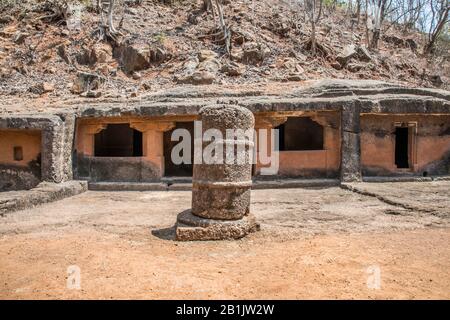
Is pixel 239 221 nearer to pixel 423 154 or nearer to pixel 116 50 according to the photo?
pixel 423 154

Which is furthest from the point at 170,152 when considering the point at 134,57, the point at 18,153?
the point at 134,57

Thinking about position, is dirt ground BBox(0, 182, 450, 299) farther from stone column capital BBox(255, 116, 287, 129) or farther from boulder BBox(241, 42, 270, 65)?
boulder BBox(241, 42, 270, 65)

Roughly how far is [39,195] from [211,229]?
15.8ft

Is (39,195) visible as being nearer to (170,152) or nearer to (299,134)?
(170,152)

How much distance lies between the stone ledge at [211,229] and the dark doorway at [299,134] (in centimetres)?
880

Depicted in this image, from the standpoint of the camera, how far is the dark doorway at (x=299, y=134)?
13172 millimetres

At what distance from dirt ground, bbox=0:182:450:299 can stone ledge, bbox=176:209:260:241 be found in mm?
136

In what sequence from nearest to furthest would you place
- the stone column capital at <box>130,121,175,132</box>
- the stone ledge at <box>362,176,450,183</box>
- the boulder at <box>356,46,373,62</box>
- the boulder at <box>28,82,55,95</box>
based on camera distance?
the stone ledge at <box>362,176,450,183</box> → the stone column capital at <box>130,121,175,132</box> → the boulder at <box>28,82,55,95</box> → the boulder at <box>356,46,373,62</box>

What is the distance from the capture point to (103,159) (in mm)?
10391

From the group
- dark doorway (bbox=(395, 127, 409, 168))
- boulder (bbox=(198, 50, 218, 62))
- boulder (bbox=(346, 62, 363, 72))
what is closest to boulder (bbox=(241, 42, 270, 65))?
boulder (bbox=(198, 50, 218, 62))

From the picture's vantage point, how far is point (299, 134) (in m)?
13.3

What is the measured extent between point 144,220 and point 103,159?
503 centimetres

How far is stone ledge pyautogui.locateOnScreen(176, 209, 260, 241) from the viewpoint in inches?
188

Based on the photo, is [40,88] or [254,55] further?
[254,55]
